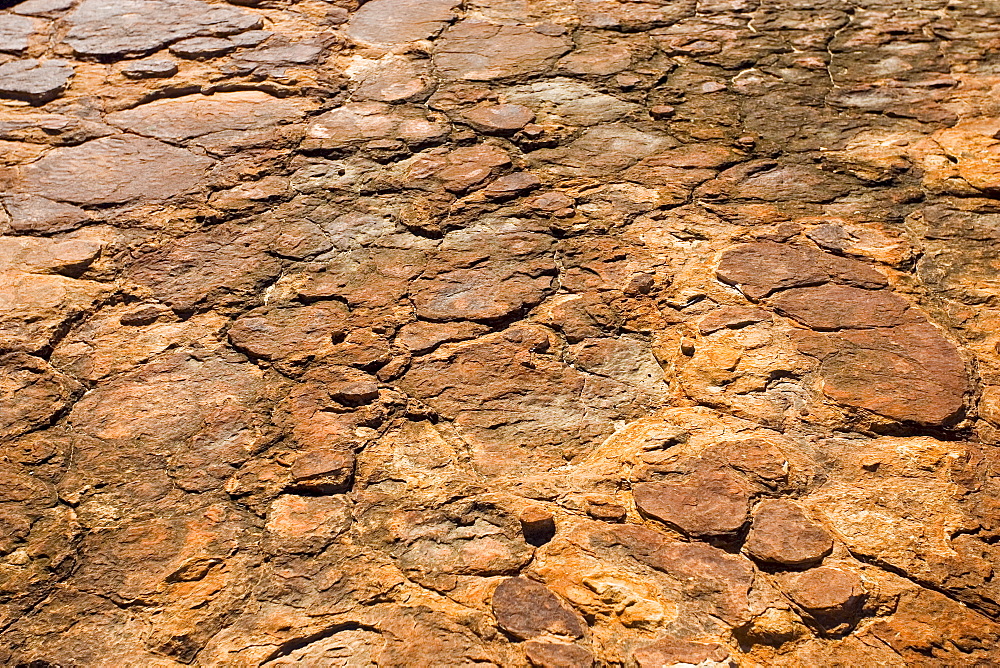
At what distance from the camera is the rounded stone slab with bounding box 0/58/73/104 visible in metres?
3.09

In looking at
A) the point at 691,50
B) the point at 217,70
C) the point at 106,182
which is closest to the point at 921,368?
the point at 691,50

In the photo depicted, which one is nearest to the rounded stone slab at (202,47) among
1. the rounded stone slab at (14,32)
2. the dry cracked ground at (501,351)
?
the dry cracked ground at (501,351)

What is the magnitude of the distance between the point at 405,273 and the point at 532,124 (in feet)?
2.77

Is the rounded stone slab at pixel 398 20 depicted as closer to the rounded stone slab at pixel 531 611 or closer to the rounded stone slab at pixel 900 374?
the rounded stone slab at pixel 900 374

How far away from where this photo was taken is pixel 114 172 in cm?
269

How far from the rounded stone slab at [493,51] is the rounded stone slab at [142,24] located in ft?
2.58

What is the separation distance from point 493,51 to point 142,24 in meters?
A: 1.35

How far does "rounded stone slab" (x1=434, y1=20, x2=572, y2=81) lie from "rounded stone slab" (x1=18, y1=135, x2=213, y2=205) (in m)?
0.97

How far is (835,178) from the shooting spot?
8.45ft

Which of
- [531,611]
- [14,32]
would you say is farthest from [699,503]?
[14,32]

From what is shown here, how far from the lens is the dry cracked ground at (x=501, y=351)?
1.52m

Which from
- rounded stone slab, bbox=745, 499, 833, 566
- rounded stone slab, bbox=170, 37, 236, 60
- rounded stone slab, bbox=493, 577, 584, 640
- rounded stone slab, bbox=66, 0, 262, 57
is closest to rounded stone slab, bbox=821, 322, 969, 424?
rounded stone slab, bbox=745, 499, 833, 566

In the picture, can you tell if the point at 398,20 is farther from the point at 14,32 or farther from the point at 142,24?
the point at 14,32

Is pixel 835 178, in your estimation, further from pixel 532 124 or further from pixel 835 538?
pixel 835 538
